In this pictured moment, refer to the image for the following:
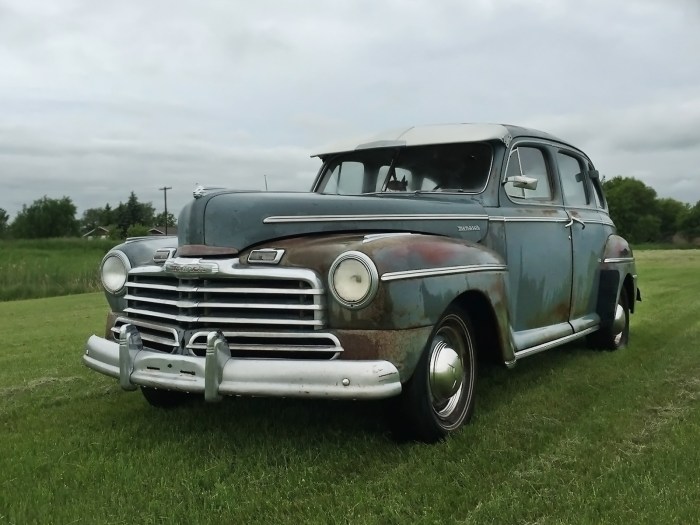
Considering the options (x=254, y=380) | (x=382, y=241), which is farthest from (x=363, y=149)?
(x=254, y=380)

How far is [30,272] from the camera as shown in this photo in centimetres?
1981

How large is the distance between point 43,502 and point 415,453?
1657 millimetres

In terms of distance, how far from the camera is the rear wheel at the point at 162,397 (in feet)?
14.9

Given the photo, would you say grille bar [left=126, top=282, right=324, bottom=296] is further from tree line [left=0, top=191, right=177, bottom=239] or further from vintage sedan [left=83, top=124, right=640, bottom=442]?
tree line [left=0, top=191, right=177, bottom=239]

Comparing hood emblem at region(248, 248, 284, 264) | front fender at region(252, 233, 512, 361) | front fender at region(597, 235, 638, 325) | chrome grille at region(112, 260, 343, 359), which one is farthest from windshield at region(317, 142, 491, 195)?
front fender at region(597, 235, 638, 325)

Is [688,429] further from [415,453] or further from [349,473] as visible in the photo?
[349,473]

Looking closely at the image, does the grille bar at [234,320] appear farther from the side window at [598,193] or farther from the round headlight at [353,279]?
the side window at [598,193]

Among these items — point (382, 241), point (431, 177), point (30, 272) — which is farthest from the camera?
point (30, 272)

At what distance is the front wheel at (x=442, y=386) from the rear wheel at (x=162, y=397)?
1687 mm

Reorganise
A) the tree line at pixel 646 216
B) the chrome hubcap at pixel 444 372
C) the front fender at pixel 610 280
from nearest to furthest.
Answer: the chrome hubcap at pixel 444 372
the front fender at pixel 610 280
the tree line at pixel 646 216

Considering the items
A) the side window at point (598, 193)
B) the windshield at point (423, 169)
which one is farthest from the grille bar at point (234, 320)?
the side window at point (598, 193)

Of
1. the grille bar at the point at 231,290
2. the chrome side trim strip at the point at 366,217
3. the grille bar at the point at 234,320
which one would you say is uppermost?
the chrome side trim strip at the point at 366,217

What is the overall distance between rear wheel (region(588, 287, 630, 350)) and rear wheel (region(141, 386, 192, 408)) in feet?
12.0

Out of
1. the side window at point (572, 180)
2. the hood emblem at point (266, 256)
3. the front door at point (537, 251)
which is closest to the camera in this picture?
the hood emblem at point (266, 256)
